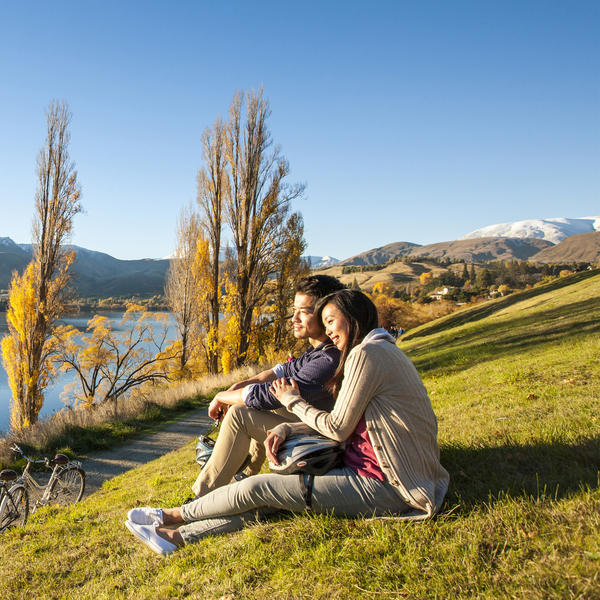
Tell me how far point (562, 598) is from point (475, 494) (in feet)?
3.28

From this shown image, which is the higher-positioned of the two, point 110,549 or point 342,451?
point 342,451

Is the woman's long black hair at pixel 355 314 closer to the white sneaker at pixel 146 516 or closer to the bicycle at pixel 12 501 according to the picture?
the white sneaker at pixel 146 516

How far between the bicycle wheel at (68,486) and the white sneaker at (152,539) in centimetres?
387

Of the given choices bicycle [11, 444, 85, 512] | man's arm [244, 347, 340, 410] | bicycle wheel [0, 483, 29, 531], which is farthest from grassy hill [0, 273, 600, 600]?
bicycle [11, 444, 85, 512]

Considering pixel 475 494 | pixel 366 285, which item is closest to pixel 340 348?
pixel 475 494

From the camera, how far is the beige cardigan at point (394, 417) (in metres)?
2.47

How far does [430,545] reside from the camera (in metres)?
2.23

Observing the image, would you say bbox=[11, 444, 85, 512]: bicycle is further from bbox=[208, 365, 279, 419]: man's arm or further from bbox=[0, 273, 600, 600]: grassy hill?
bbox=[208, 365, 279, 419]: man's arm

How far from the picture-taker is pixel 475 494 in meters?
2.68

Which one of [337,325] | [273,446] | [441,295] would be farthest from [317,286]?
[441,295]

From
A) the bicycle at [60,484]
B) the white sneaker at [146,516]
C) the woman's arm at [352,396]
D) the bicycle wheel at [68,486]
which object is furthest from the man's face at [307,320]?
the bicycle wheel at [68,486]

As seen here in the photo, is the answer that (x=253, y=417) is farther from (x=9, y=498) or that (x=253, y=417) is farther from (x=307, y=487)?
(x=9, y=498)

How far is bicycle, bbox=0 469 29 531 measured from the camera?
4.99 m

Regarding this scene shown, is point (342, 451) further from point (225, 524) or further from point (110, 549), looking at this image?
point (110, 549)
